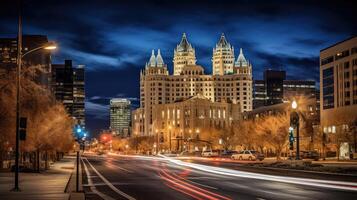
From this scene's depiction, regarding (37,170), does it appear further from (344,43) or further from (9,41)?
(9,41)

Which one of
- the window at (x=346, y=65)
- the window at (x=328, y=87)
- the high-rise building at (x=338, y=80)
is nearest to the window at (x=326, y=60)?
the high-rise building at (x=338, y=80)

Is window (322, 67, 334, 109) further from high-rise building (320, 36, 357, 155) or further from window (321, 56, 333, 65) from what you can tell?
window (321, 56, 333, 65)

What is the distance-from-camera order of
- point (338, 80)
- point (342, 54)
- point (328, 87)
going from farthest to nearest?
1. point (328, 87)
2. point (338, 80)
3. point (342, 54)

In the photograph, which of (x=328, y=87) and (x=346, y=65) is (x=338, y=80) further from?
(x=346, y=65)

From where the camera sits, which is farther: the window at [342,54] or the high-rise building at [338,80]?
the window at [342,54]

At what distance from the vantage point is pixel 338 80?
131 metres

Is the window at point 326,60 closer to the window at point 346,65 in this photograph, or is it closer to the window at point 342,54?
the window at point 342,54

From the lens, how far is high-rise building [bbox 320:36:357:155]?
122 metres

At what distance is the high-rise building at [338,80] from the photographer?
402ft

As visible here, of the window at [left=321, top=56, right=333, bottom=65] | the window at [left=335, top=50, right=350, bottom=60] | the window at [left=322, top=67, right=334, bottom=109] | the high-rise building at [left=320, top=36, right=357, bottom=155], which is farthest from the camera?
the window at [left=322, top=67, right=334, bottom=109]

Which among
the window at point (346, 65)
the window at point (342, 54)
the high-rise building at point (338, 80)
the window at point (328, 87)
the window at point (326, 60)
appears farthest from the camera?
the window at point (328, 87)

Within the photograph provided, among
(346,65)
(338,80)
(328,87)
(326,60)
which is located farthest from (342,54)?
(328,87)

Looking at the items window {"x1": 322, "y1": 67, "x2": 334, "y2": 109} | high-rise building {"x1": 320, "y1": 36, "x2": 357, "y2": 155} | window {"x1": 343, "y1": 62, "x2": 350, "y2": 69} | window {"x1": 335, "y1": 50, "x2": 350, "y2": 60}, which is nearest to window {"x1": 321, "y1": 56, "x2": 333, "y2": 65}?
high-rise building {"x1": 320, "y1": 36, "x2": 357, "y2": 155}

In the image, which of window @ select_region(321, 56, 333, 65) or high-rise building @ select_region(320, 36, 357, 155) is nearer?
high-rise building @ select_region(320, 36, 357, 155)
